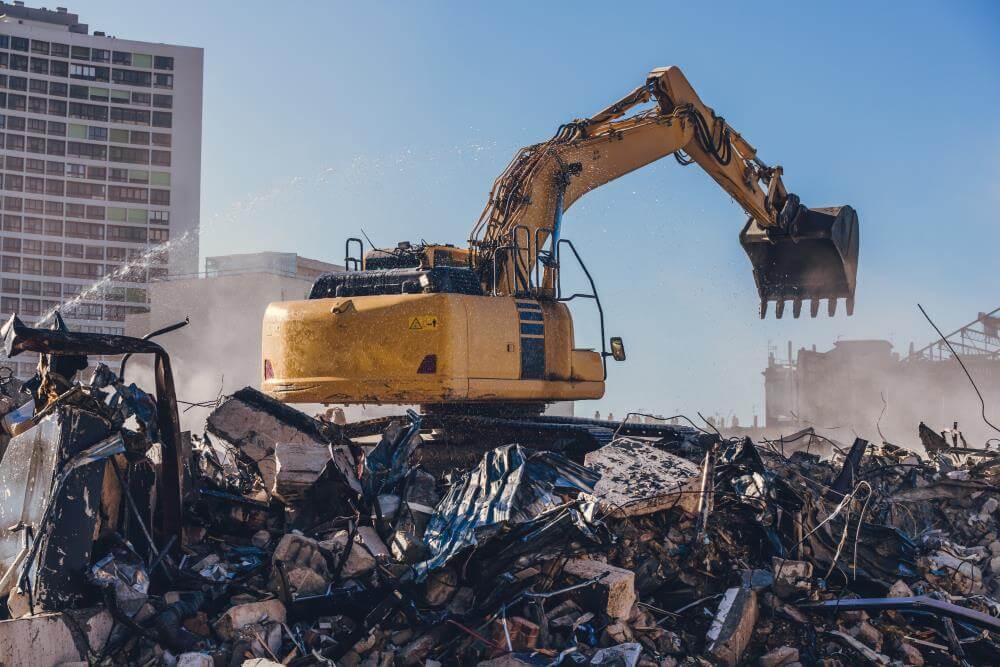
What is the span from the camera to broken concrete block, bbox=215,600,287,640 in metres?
5.09

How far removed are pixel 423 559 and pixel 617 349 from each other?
3.87 meters

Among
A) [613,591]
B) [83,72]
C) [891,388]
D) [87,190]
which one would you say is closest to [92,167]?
[87,190]

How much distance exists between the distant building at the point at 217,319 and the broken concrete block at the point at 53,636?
3567 centimetres

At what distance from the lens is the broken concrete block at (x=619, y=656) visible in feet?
15.9

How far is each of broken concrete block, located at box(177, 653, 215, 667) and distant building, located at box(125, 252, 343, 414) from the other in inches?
1415

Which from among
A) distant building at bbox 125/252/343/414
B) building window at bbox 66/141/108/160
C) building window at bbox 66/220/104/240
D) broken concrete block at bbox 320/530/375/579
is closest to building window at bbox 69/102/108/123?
building window at bbox 66/141/108/160

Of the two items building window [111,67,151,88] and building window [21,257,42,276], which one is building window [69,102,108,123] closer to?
building window [111,67,151,88]

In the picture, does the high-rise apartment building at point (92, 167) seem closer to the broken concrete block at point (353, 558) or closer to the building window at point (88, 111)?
the building window at point (88, 111)

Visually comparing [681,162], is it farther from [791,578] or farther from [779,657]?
[779,657]

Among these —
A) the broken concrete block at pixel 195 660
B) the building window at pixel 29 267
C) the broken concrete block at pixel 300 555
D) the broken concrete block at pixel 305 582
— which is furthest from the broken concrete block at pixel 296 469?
the building window at pixel 29 267

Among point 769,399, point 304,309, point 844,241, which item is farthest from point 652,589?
point 769,399

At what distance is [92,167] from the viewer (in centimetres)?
5744

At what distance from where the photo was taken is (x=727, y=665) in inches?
201

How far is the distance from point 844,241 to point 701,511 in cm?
663
